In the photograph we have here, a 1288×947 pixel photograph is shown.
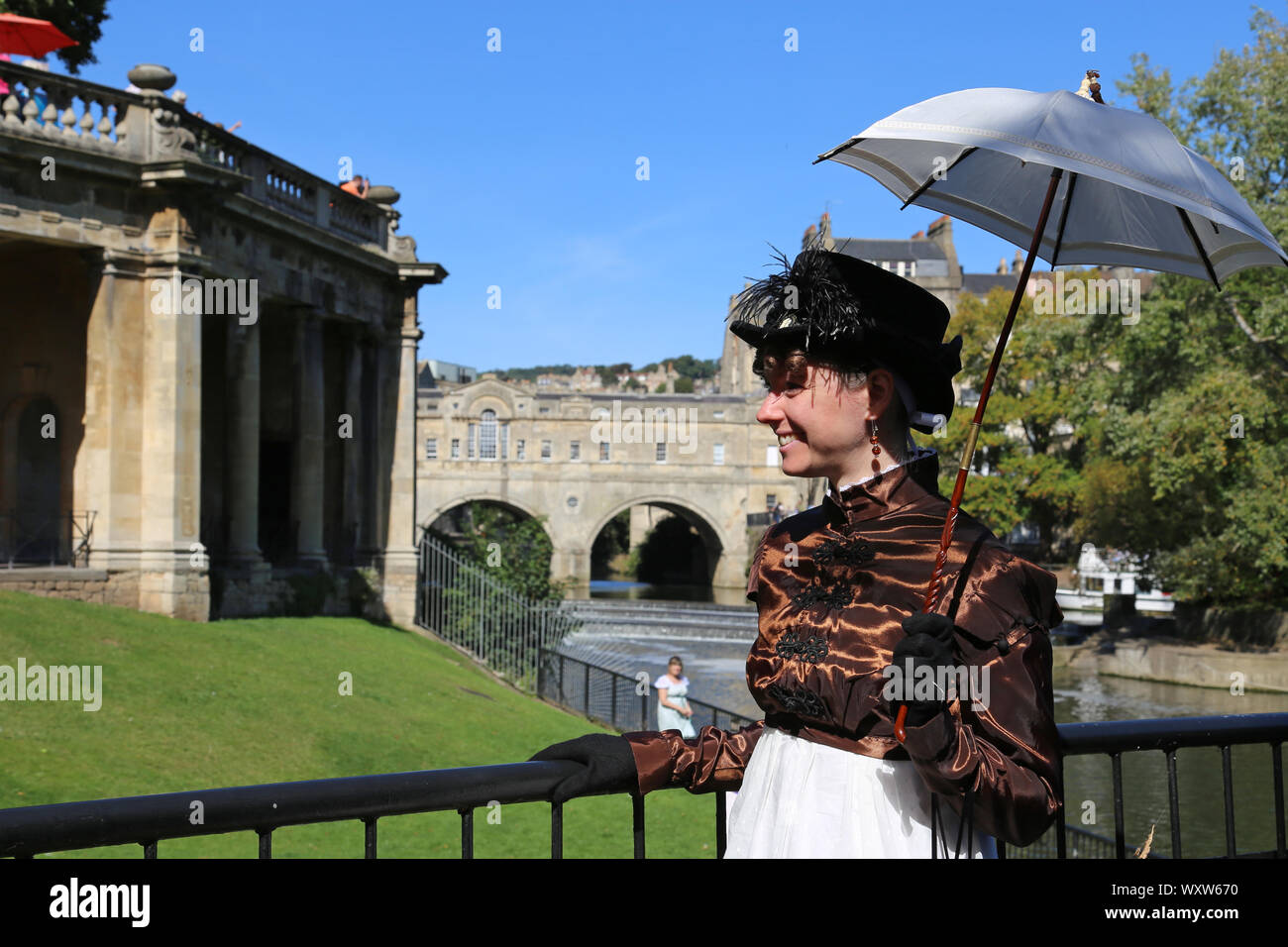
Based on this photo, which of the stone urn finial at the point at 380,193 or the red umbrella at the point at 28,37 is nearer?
the red umbrella at the point at 28,37

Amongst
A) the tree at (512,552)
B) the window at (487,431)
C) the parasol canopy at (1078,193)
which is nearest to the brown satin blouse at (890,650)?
the parasol canopy at (1078,193)

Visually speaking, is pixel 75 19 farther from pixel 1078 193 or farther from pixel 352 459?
pixel 1078 193

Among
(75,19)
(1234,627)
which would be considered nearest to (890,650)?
(75,19)

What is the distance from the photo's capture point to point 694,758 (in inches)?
138

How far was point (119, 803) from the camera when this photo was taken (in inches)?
109

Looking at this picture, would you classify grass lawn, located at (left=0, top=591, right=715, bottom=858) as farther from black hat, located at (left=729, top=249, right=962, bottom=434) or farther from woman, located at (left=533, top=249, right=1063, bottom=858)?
black hat, located at (left=729, top=249, right=962, bottom=434)

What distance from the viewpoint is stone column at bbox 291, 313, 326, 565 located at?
2527 centimetres

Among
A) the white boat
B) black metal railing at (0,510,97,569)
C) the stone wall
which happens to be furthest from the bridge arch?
black metal railing at (0,510,97,569)

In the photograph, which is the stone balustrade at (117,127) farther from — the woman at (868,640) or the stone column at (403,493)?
the woman at (868,640)

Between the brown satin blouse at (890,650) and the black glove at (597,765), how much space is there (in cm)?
4

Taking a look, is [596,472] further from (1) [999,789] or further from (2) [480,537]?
(1) [999,789]

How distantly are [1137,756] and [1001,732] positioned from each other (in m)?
25.9

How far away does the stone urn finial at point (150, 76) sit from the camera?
19.6m

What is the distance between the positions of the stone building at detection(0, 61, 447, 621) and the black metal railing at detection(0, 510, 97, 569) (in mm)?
40
